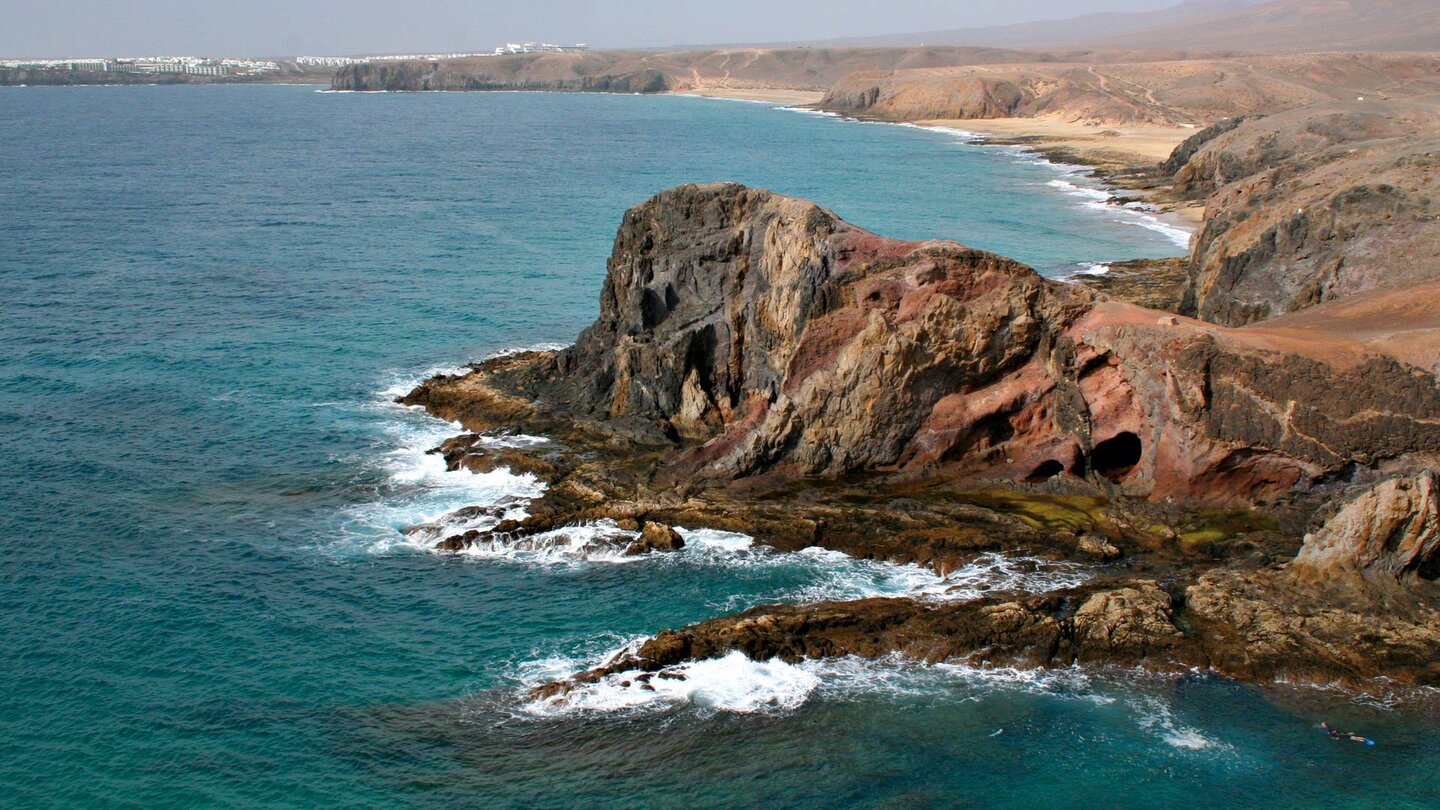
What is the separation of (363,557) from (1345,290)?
39451mm

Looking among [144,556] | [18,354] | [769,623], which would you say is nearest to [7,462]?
[144,556]

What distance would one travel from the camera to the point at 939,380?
39.7 meters

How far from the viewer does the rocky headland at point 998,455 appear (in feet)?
96.7

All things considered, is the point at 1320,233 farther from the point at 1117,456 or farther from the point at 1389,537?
the point at 1389,537

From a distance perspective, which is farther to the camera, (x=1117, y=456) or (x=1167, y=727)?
(x=1117, y=456)

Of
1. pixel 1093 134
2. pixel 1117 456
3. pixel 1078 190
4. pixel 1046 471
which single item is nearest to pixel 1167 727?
pixel 1046 471

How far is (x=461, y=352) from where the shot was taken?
5862 centimetres

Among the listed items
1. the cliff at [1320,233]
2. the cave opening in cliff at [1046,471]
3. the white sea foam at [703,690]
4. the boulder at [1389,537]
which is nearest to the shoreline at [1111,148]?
the cliff at [1320,233]

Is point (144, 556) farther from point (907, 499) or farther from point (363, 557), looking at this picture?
point (907, 499)

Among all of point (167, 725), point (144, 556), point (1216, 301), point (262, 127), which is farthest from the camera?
point (262, 127)

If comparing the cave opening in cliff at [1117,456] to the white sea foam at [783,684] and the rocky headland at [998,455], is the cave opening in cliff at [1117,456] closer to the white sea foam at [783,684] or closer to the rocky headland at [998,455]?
the rocky headland at [998,455]

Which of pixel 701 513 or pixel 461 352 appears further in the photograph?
pixel 461 352

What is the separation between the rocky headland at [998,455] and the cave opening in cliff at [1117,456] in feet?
0.44

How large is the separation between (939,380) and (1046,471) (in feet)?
15.2
